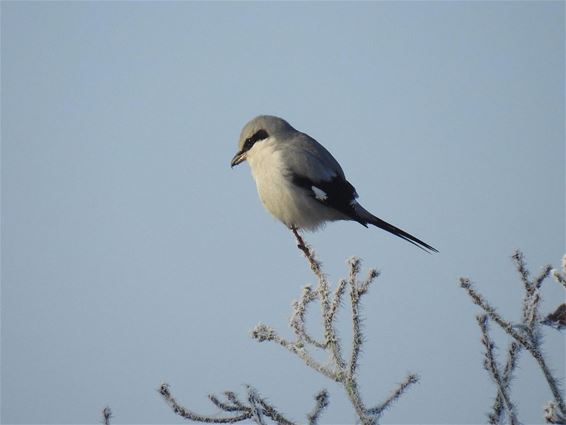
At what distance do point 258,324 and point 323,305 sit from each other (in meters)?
0.32

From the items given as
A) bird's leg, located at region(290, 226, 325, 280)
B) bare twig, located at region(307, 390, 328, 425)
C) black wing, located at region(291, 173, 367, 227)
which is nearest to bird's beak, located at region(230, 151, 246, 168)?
black wing, located at region(291, 173, 367, 227)

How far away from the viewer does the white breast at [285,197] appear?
5.38 m

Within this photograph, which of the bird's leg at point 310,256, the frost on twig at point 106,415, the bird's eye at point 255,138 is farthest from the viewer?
the bird's eye at point 255,138

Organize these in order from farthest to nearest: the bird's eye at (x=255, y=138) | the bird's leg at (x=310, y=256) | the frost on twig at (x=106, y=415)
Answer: the bird's eye at (x=255, y=138)
the bird's leg at (x=310, y=256)
the frost on twig at (x=106, y=415)

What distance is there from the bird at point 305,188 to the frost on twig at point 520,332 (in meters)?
2.24

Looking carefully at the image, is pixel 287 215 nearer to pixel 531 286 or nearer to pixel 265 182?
pixel 265 182

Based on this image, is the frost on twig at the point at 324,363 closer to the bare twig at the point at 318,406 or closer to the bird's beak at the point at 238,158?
the bare twig at the point at 318,406

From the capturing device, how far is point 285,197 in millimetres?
5379

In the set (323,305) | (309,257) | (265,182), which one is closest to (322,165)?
(265,182)

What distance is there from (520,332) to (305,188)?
276 cm

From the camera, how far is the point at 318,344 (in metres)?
3.38

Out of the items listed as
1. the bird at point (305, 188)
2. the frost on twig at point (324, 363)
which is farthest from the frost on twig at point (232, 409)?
the bird at point (305, 188)

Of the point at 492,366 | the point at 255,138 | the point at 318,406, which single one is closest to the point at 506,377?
the point at 492,366

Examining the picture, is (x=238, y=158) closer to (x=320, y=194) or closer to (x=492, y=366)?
(x=320, y=194)
